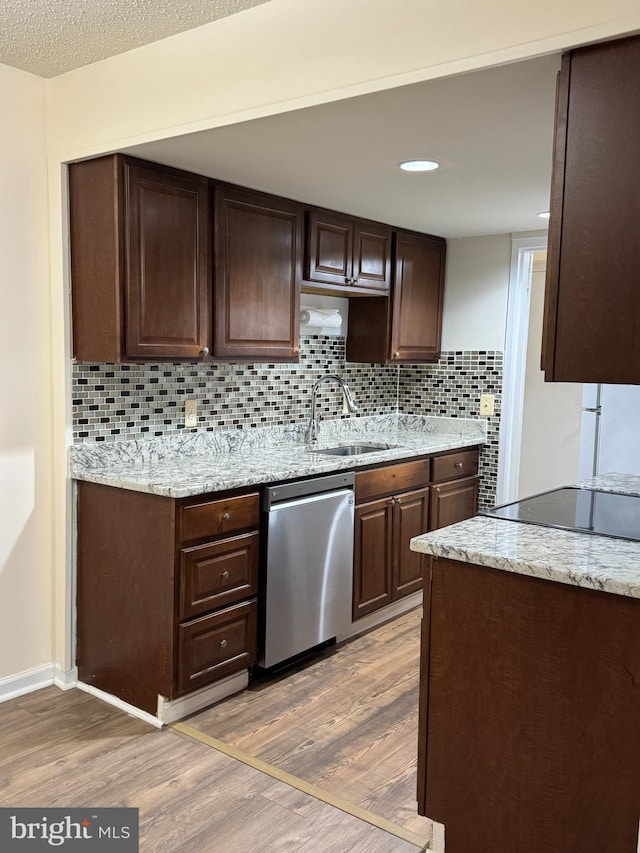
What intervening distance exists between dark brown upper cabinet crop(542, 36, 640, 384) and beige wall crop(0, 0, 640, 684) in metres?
0.10

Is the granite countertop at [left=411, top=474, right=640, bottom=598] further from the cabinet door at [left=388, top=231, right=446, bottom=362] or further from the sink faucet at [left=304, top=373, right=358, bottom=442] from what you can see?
the cabinet door at [left=388, top=231, right=446, bottom=362]

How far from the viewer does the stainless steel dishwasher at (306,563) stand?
9.76 ft

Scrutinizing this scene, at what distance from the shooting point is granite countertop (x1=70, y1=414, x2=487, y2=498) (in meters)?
2.75

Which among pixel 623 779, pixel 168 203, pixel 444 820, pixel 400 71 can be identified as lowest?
pixel 444 820

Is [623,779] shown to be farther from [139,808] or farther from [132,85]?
[132,85]

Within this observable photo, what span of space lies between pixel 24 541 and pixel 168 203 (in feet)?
4.68

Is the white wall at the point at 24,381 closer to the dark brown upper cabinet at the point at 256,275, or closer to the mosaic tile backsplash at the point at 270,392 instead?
the mosaic tile backsplash at the point at 270,392

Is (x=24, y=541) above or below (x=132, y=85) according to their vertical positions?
below

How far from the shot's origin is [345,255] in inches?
148

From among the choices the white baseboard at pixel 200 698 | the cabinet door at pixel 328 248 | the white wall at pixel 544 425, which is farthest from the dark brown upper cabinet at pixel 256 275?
the white wall at pixel 544 425

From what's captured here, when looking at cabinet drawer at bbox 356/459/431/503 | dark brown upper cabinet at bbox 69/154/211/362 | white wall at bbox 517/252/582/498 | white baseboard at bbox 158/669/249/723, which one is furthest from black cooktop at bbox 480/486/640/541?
white wall at bbox 517/252/582/498

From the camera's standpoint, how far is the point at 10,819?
2.15 meters

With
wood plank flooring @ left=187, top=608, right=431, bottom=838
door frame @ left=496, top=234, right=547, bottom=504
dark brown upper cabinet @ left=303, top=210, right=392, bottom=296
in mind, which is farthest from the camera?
door frame @ left=496, top=234, right=547, bottom=504

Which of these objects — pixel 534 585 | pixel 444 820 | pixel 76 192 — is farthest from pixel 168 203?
pixel 444 820
